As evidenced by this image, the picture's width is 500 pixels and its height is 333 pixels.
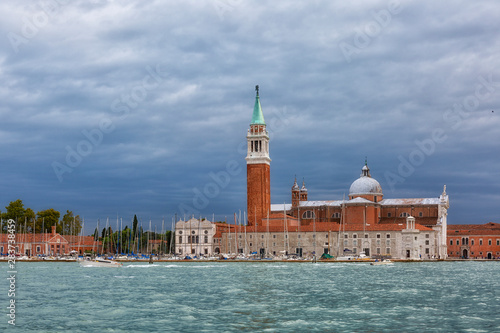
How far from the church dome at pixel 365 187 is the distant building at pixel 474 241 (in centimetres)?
1573

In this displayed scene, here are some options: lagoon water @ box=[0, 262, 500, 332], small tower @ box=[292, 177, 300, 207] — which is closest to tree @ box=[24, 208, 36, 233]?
small tower @ box=[292, 177, 300, 207]

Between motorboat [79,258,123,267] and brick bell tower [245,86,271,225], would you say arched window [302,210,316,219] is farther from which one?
motorboat [79,258,123,267]

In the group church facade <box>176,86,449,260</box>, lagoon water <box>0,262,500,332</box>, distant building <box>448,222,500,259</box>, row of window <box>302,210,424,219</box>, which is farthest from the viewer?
distant building <box>448,222,500,259</box>

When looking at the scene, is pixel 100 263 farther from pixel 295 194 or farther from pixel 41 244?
pixel 295 194

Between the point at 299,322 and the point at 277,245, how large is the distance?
6842 cm

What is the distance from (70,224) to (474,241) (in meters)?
61.9

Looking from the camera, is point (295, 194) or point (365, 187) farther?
point (295, 194)

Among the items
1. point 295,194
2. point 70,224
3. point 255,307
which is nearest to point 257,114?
point 295,194

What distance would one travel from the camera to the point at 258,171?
9588 centimetres

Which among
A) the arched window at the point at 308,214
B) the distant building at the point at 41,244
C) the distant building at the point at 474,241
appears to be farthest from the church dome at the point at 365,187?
the distant building at the point at 41,244

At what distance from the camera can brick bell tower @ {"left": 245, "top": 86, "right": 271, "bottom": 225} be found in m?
95.8

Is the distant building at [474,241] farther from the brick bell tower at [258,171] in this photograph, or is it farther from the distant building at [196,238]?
the distant building at [196,238]

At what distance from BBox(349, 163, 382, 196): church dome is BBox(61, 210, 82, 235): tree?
42.1 meters

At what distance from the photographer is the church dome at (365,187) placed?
322 feet
